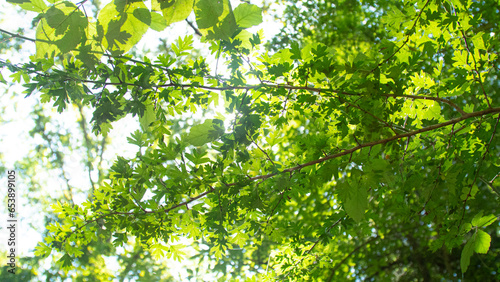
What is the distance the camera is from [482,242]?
0.96 m

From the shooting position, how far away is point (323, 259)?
1975mm

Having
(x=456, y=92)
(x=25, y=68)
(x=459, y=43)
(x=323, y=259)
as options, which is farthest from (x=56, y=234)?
(x=459, y=43)

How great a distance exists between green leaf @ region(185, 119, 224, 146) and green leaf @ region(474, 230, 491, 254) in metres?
0.91

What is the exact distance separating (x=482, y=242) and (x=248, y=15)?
1.04m

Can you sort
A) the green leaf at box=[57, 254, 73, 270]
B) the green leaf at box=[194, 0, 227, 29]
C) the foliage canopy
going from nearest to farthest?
the green leaf at box=[194, 0, 227, 29], the foliage canopy, the green leaf at box=[57, 254, 73, 270]

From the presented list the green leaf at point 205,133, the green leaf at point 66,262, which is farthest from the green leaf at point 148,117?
the green leaf at point 66,262

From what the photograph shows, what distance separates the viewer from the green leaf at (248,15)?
2.90ft

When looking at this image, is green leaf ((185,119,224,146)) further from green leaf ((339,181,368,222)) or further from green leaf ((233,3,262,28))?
green leaf ((339,181,368,222))

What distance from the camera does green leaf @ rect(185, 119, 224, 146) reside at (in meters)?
0.89

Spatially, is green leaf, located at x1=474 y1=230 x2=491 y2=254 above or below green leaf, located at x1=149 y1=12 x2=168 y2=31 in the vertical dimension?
below

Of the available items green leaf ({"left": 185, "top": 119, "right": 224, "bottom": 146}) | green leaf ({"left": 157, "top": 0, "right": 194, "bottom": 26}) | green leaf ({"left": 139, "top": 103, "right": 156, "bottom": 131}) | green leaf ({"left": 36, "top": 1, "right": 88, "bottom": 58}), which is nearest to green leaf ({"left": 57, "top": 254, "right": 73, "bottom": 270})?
green leaf ({"left": 139, "top": 103, "right": 156, "bottom": 131})

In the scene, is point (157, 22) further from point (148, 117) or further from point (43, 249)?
point (43, 249)

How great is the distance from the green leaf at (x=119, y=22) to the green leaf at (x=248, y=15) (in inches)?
14.6

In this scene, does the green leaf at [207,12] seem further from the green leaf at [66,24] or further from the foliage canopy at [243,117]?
the green leaf at [66,24]
